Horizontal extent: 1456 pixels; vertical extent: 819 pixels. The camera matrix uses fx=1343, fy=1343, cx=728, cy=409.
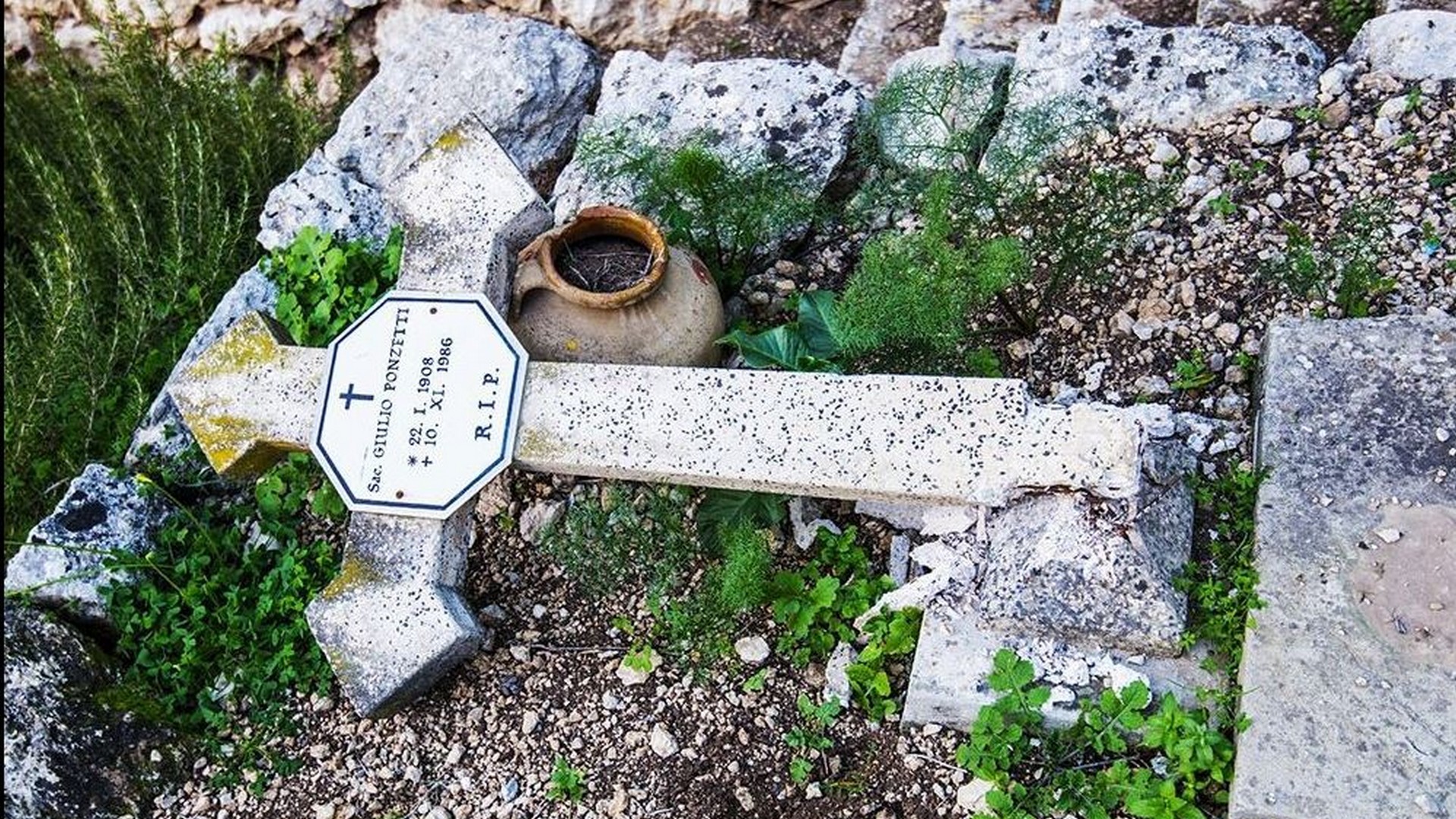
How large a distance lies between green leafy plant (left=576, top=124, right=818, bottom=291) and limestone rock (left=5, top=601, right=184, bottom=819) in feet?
5.99

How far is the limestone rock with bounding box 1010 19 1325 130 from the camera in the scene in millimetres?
3592

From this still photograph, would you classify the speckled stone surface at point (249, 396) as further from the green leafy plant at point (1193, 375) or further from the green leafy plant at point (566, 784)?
the green leafy plant at point (1193, 375)

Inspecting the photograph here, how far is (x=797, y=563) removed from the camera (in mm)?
3256

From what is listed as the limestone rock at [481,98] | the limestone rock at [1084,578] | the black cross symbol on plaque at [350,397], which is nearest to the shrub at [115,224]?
the limestone rock at [481,98]

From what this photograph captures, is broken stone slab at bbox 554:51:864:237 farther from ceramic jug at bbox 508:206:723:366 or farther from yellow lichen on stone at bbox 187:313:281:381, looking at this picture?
yellow lichen on stone at bbox 187:313:281:381

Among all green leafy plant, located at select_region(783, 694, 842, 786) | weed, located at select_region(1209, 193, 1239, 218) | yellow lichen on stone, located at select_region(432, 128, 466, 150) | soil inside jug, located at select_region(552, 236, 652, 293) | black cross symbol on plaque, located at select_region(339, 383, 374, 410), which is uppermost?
yellow lichen on stone, located at select_region(432, 128, 466, 150)

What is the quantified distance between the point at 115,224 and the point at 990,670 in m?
3.09

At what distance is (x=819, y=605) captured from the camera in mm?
3127

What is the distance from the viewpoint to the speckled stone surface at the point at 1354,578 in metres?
2.52

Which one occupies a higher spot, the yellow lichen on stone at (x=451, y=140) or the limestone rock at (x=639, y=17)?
the yellow lichen on stone at (x=451, y=140)

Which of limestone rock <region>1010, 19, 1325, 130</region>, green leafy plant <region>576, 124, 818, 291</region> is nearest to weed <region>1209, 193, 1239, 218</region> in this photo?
limestone rock <region>1010, 19, 1325, 130</region>

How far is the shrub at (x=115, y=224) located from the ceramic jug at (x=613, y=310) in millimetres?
1361

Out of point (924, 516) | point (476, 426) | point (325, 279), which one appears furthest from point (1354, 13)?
point (325, 279)

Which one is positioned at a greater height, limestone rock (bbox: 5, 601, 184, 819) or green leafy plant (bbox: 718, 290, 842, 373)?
green leafy plant (bbox: 718, 290, 842, 373)
